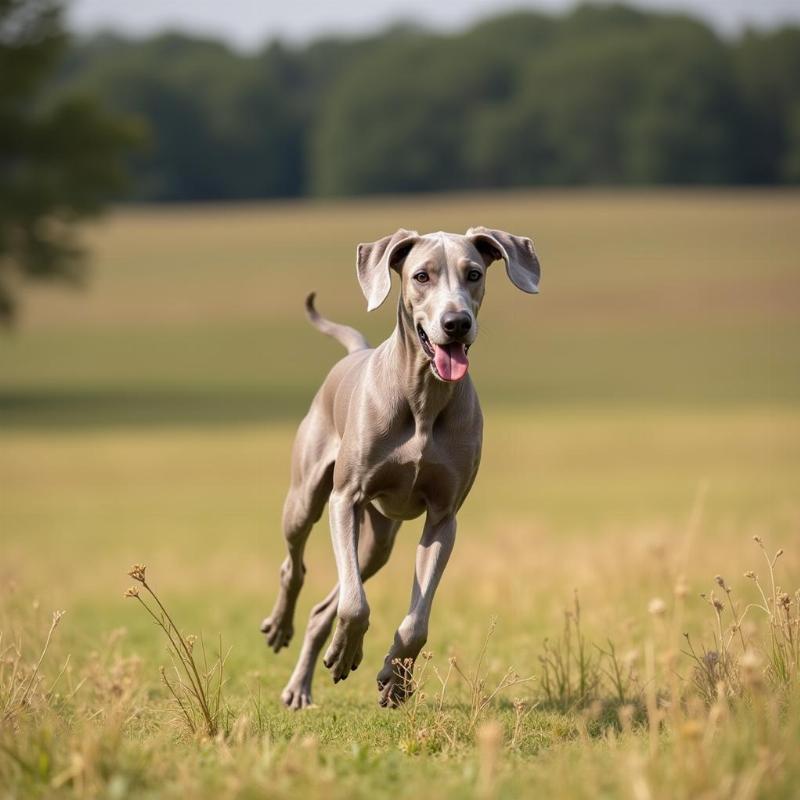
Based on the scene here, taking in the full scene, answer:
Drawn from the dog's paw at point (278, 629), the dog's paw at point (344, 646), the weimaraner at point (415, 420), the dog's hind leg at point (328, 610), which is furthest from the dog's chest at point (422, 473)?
the dog's paw at point (278, 629)

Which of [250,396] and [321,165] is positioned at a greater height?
[321,165]

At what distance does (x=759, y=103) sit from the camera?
3145 inches

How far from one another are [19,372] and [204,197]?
2021 inches

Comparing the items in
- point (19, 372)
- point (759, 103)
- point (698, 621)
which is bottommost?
point (19, 372)

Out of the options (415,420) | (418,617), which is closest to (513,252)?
(415,420)

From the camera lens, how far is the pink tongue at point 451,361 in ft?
19.1

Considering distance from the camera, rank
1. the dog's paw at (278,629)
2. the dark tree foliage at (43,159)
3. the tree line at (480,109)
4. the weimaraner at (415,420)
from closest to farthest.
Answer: the weimaraner at (415,420) < the dog's paw at (278,629) < the dark tree foliage at (43,159) < the tree line at (480,109)

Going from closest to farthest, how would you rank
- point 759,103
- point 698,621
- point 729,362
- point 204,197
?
point 698,621, point 729,362, point 759,103, point 204,197

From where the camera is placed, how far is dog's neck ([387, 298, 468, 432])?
6215 millimetres

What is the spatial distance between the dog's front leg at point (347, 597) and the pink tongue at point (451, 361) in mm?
884

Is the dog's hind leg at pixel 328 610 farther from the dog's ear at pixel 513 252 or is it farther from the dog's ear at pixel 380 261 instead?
the dog's ear at pixel 513 252

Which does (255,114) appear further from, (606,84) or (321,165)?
(606,84)

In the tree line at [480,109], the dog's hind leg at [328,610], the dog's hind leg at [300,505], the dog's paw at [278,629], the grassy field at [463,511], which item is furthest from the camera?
the tree line at [480,109]

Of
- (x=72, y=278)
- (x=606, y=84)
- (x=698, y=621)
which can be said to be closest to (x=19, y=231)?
(x=72, y=278)
